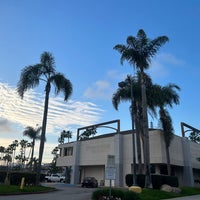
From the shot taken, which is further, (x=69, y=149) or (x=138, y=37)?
(x=69, y=149)

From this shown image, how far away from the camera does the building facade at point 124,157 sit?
35737mm

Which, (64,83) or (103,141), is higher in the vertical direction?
(64,83)

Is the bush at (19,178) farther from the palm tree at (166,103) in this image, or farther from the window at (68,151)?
the window at (68,151)

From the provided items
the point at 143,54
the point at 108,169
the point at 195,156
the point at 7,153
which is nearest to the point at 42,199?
the point at 108,169

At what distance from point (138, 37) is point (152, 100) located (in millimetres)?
7801

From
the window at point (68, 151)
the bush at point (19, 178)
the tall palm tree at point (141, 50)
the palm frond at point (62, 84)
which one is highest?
the tall palm tree at point (141, 50)

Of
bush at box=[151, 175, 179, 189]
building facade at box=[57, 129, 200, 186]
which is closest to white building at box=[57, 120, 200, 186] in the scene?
building facade at box=[57, 129, 200, 186]

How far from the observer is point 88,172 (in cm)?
4716

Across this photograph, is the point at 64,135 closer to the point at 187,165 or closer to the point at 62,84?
the point at 187,165

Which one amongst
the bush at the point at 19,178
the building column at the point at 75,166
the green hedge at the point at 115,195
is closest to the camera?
the green hedge at the point at 115,195

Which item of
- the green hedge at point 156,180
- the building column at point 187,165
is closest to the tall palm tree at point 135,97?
the green hedge at point 156,180

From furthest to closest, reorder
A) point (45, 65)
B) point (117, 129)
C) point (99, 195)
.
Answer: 1. point (117, 129)
2. point (45, 65)
3. point (99, 195)

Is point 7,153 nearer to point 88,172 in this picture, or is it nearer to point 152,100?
Answer: point 88,172

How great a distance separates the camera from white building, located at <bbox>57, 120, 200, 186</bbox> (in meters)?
35.8
